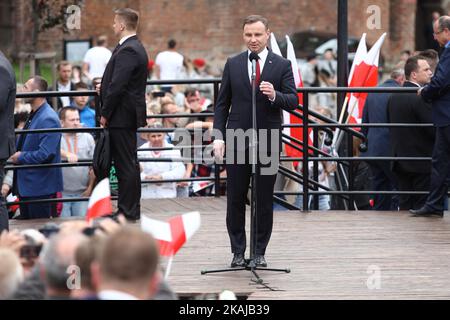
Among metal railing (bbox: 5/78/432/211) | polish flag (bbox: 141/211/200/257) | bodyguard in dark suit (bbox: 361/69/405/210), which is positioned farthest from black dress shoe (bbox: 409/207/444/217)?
polish flag (bbox: 141/211/200/257)

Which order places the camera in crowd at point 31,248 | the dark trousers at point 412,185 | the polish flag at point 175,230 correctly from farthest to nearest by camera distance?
the dark trousers at point 412,185, the polish flag at point 175,230, the camera in crowd at point 31,248

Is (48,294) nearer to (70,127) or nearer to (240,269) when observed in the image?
(240,269)

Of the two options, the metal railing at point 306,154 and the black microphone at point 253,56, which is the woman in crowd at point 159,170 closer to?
the metal railing at point 306,154

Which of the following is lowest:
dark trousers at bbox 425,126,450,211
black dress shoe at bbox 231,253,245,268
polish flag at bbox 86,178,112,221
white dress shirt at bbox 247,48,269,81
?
black dress shoe at bbox 231,253,245,268

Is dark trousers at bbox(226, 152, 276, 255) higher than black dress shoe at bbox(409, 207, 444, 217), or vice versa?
dark trousers at bbox(226, 152, 276, 255)

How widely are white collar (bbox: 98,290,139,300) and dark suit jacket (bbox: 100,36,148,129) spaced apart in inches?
247

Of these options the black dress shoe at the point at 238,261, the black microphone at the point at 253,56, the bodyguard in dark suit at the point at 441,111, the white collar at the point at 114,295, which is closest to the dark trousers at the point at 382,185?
the bodyguard in dark suit at the point at 441,111

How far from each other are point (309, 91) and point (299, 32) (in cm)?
2113

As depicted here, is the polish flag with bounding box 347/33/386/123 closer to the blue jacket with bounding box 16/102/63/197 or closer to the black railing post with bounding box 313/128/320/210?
the black railing post with bounding box 313/128/320/210

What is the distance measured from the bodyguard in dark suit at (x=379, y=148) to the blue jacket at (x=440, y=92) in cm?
152

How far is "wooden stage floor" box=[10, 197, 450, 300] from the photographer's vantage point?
914 cm

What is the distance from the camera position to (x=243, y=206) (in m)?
9.88

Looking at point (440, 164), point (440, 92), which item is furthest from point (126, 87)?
point (440, 164)

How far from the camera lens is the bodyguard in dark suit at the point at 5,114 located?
387 inches
